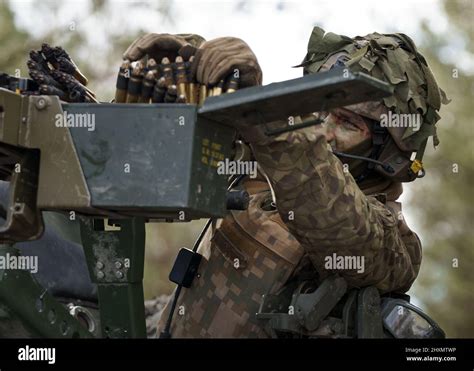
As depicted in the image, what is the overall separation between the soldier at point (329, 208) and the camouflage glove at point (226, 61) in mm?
454

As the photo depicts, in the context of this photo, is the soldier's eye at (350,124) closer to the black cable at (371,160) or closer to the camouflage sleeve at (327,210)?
the black cable at (371,160)

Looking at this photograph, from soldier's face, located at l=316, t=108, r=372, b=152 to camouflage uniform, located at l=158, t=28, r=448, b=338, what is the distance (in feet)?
0.85

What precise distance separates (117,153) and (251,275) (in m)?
1.72

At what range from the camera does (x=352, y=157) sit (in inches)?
236

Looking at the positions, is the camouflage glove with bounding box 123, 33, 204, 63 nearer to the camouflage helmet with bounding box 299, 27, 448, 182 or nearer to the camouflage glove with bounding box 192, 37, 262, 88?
the camouflage glove with bounding box 192, 37, 262, 88

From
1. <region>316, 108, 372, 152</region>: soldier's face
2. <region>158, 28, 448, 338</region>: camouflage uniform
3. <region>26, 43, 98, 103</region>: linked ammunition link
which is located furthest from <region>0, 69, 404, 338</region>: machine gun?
<region>316, 108, 372, 152</region>: soldier's face

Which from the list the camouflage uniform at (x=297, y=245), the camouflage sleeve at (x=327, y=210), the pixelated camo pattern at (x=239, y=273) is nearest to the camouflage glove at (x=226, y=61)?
the camouflage sleeve at (x=327, y=210)

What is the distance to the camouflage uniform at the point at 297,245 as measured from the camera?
5.27 meters

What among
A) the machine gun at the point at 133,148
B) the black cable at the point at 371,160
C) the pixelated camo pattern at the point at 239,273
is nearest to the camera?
the machine gun at the point at 133,148

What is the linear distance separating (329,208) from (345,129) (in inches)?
37.9
